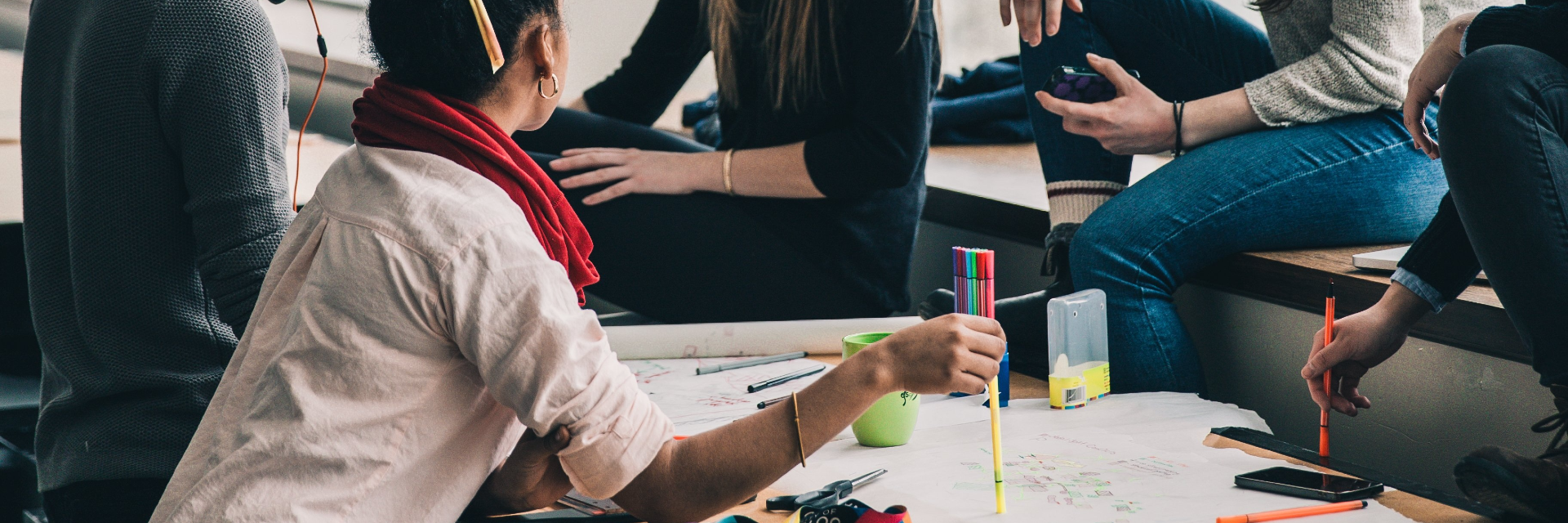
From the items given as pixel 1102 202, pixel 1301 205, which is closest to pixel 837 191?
pixel 1102 202

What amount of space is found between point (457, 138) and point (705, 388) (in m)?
0.53

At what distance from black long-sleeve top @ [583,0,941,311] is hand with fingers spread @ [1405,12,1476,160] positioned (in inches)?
23.3

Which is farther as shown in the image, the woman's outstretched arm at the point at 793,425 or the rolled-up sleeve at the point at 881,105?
the rolled-up sleeve at the point at 881,105

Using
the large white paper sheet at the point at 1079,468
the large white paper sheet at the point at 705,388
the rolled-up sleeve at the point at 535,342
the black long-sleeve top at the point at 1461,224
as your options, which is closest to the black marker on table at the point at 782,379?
the large white paper sheet at the point at 705,388

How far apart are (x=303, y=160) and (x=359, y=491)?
1.79 m

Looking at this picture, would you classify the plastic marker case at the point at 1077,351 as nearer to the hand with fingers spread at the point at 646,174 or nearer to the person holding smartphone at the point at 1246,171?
the person holding smartphone at the point at 1246,171

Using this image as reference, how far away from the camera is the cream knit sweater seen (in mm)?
1278

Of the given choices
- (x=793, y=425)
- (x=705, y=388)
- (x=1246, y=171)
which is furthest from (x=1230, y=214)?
(x=793, y=425)

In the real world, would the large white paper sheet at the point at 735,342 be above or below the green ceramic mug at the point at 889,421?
below

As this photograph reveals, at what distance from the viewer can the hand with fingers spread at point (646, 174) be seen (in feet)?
5.44

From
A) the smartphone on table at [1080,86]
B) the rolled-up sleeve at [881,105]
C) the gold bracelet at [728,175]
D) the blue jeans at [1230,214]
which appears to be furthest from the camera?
the gold bracelet at [728,175]

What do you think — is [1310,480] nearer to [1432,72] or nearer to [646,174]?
[1432,72]

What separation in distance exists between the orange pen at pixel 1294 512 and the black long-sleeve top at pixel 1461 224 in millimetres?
316

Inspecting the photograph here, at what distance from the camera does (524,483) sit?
829mm
